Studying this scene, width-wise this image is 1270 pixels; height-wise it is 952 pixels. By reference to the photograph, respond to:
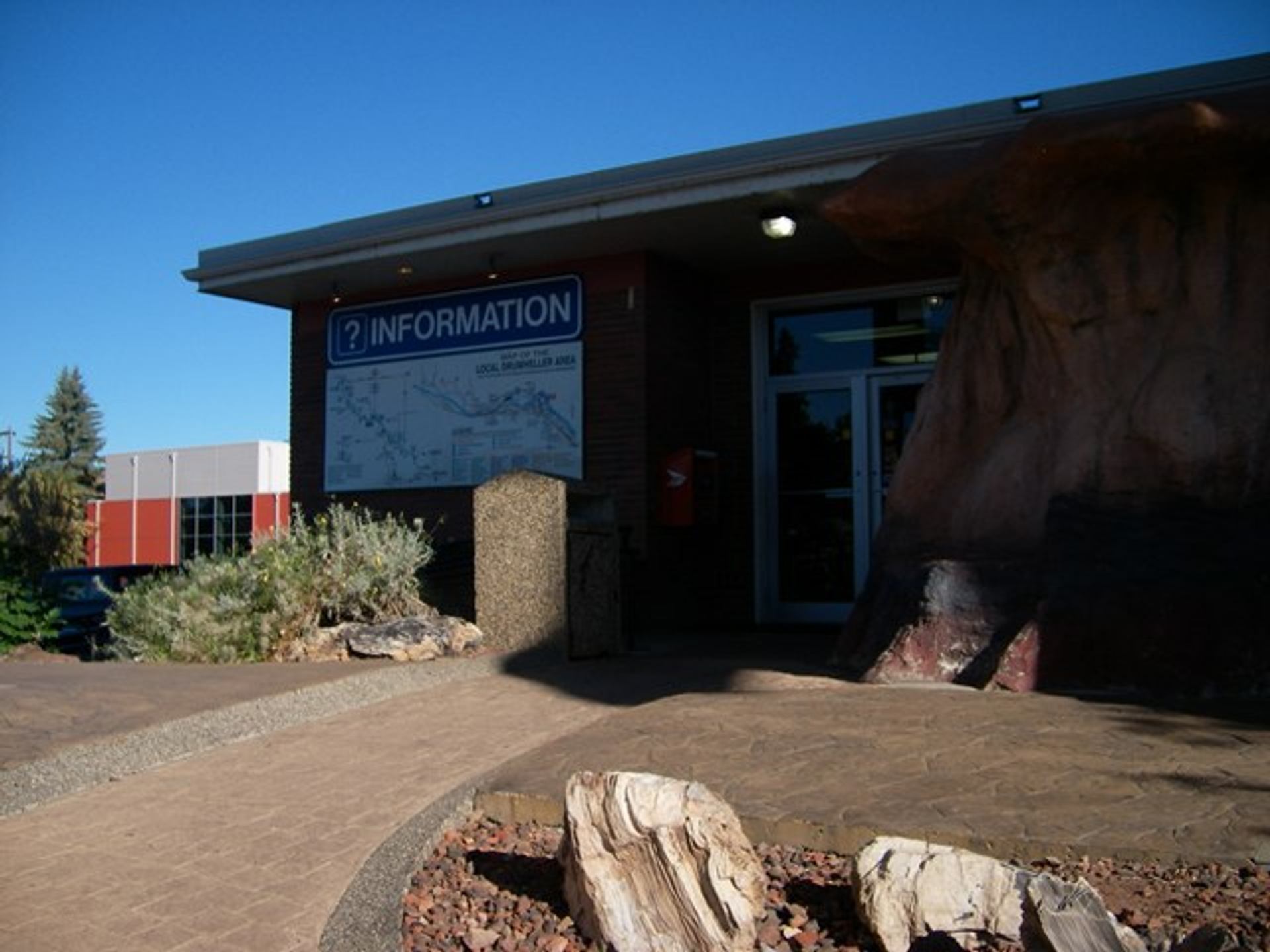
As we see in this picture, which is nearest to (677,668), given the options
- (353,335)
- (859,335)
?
(859,335)

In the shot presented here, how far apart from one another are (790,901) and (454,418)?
10.3 meters

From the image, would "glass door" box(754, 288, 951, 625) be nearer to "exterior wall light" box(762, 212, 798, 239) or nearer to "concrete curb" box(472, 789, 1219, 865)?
"exterior wall light" box(762, 212, 798, 239)

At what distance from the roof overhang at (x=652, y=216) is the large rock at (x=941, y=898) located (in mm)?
6402

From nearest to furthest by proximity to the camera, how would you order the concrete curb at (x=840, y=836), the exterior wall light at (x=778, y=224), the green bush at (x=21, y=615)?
the concrete curb at (x=840, y=836) → the exterior wall light at (x=778, y=224) → the green bush at (x=21, y=615)

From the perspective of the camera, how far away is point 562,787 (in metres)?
5.01

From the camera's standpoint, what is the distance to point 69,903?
4289 mm

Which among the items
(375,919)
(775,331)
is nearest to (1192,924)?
(375,919)

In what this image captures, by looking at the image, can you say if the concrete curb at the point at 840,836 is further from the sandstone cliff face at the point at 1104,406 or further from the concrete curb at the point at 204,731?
the sandstone cliff face at the point at 1104,406

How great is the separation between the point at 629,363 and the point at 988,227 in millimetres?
5635

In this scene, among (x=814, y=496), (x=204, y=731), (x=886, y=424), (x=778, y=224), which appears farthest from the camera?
(x=814, y=496)

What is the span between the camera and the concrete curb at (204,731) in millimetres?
5703

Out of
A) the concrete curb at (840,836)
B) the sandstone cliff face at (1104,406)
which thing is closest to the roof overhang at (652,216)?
the sandstone cliff face at (1104,406)

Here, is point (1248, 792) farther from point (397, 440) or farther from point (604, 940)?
point (397, 440)

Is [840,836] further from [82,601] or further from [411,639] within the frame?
[82,601]
